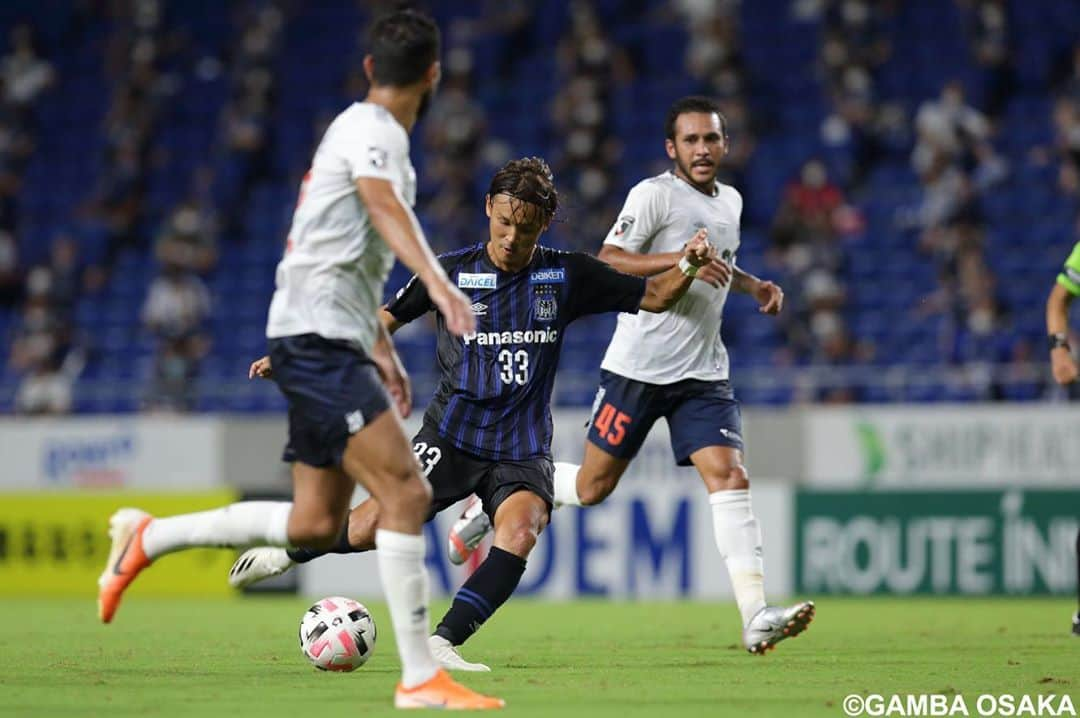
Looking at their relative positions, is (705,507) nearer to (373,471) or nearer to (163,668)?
(163,668)

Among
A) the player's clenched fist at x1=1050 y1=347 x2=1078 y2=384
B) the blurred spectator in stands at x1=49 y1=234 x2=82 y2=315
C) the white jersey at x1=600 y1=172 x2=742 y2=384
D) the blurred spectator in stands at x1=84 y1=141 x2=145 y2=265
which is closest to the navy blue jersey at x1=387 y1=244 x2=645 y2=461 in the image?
the white jersey at x1=600 y1=172 x2=742 y2=384

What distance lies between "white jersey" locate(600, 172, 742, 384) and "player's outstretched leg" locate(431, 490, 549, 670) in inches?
59.0

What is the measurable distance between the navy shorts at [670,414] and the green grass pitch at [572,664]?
108cm

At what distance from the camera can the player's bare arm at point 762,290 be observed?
8.81 metres

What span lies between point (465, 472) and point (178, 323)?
12.2 meters

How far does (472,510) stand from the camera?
934 centimetres

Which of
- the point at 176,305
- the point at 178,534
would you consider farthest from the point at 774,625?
the point at 176,305

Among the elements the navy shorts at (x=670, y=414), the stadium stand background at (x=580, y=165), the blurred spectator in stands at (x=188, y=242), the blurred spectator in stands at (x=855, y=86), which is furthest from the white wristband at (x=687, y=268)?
the blurred spectator in stands at (x=188, y=242)

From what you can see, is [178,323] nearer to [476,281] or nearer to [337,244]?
[476,281]

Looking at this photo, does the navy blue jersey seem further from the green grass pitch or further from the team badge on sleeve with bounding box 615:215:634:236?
the green grass pitch

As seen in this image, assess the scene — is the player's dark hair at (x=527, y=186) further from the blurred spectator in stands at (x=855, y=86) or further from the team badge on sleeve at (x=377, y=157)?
the blurred spectator in stands at (x=855, y=86)

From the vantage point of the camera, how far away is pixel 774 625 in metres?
8.16

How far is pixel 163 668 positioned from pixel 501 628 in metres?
3.80

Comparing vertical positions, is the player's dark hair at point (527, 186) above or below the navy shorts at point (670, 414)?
above
